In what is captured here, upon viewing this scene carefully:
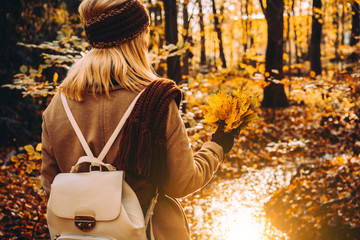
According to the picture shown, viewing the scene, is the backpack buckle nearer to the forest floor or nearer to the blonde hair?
the blonde hair

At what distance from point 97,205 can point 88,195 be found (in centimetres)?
6

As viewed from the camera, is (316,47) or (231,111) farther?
(316,47)

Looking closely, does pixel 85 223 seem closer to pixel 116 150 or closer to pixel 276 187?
pixel 116 150

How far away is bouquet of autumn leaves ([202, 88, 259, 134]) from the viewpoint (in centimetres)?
182

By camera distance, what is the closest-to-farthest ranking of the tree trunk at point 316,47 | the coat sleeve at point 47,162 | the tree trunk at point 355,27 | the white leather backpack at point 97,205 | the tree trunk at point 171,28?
the white leather backpack at point 97,205, the coat sleeve at point 47,162, the tree trunk at point 355,27, the tree trunk at point 171,28, the tree trunk at point 316,47

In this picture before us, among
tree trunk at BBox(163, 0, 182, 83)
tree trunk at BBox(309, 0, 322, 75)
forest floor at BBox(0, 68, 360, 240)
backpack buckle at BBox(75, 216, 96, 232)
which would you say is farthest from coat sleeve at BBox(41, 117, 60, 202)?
tree trunk at BBox(309, 0, 322, 75)

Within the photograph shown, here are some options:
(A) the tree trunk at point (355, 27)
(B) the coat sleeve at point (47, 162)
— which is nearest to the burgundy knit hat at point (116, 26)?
(B) the coat sleeve at point (47, 162)

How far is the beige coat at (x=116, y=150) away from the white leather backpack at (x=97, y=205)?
70 millimetres

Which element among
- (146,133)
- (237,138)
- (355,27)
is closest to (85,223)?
(146,133)

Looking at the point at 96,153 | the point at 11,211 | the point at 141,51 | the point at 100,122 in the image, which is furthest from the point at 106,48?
the point at 11,211

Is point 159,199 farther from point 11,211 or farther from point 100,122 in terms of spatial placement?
point 11,211

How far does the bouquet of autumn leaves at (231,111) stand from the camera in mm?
1816

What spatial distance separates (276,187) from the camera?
635 cm

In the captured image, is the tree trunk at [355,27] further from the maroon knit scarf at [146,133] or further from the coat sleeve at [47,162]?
the coat sleeve at [47,162]
